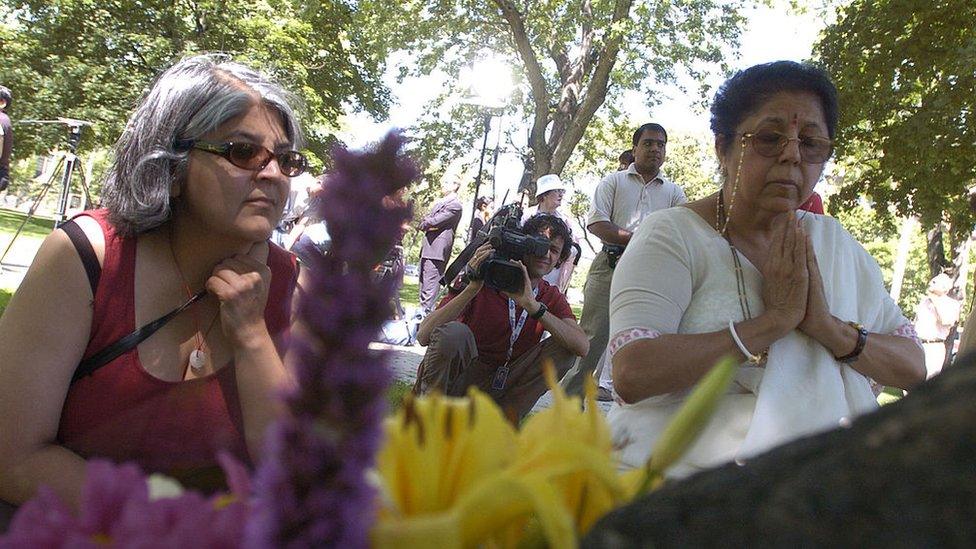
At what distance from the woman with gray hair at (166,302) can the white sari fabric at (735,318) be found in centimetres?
106

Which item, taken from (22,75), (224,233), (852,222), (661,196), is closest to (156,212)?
(224,233)

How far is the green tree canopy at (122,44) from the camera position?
24875 millimetres

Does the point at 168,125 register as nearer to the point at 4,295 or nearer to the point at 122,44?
the point at 4,295

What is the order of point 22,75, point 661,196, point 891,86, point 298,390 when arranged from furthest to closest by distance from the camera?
point 22,75
point 891,86
point 661,196
point 298,390

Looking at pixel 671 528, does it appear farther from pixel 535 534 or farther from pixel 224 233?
pixel 224 233

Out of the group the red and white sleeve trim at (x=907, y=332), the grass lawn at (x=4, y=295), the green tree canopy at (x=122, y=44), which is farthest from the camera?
the green tree canopy at (x=122, y=44)

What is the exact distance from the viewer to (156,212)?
6.89 feet

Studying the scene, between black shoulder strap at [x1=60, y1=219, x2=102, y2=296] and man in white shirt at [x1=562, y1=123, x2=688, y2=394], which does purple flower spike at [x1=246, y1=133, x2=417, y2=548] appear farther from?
man in white shirt at [x1=562, y1=123, x2=688, y2=394]

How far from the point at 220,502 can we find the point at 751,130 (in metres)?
2.43

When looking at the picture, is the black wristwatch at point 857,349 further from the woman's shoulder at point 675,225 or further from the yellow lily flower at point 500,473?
the yellow lily flower at point 500,473

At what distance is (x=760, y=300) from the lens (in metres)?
2.49

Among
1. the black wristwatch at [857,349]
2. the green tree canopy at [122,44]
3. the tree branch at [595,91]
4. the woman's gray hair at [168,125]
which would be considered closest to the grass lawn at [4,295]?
the woman's gray hair at [168,125]

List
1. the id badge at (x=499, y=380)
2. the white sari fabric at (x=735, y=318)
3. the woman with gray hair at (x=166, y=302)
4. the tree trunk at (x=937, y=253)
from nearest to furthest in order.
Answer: the woman with gray hair at (x=166, y=302)
the white sari fabric at (x=735, y=318)
the id badge at (x=499, y=380)
the tree trunk at (x=937, y=253)

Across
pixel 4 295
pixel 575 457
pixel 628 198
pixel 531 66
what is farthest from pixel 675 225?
pixel 531 66
